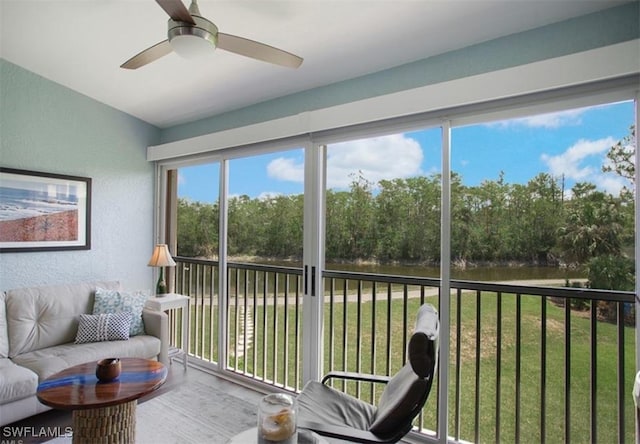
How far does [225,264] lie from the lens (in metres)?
3.62

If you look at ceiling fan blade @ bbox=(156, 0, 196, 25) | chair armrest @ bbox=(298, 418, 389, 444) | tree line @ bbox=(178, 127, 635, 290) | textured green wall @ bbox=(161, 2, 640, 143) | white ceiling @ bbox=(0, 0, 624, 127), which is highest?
white ceiling @ bbox=(0, 0, 624, 127)

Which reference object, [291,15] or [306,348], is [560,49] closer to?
[291,15]

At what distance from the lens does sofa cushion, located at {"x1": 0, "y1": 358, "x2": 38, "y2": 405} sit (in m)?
Result: 2.29

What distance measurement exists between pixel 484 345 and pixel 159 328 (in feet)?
9.12

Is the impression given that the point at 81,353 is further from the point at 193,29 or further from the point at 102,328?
the point at 193,29

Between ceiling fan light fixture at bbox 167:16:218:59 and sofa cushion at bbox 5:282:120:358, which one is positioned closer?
ceiling fan light fixture at bbox 167:16:218:59

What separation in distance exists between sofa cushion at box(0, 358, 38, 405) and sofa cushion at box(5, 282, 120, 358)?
0.44 metres

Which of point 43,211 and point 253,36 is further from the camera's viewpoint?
point 43,211

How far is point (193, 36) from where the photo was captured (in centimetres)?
162

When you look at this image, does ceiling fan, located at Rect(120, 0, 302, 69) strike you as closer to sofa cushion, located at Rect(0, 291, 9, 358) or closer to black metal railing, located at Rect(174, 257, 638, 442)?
black metal railing, located at Rect(174, 257, 638, 442)

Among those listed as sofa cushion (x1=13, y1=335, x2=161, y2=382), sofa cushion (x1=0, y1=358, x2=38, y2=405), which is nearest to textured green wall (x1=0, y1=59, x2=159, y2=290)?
sofa cushion (x1=13, y1=335, x2=161, y2=382)

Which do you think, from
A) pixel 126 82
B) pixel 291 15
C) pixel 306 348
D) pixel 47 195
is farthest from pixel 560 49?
pixel 47 195

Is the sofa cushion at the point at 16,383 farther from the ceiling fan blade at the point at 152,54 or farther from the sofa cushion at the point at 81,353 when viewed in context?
the ceiling fan blade at the point at 152,54

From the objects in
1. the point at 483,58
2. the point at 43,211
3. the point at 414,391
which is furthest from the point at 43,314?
the point at 483,58
